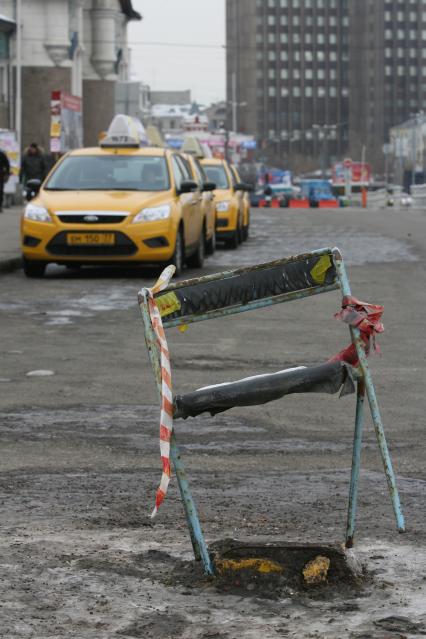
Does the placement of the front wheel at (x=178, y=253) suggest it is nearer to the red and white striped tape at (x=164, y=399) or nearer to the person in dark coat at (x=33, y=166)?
the red and white striped tape at (x=164, y=399)

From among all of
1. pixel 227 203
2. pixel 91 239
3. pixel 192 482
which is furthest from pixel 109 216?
pixel 192 482

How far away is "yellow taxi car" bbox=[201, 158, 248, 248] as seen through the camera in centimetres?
2673

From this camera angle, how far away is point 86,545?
Result: 16.8 ft

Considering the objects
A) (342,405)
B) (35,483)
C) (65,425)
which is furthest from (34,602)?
(342,405)

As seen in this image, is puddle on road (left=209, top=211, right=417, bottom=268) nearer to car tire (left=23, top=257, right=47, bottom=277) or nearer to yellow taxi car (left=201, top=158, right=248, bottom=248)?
yellow taxi car (left=201, top=158, right=248, bottom=248)

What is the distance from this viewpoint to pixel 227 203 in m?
27.6

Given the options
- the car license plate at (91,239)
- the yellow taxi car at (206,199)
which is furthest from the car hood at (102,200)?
the yellow taxi car at (206,199)

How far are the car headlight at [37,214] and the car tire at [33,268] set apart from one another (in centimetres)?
57

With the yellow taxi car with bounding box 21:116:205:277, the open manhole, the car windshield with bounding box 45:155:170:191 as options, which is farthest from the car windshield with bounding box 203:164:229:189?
the open manhole

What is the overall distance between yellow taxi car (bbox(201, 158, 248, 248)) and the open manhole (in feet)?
71.4

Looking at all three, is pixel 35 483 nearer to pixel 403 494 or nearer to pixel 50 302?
pixel 403 494

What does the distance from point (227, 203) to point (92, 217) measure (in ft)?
30.4

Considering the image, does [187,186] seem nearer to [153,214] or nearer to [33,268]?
[153,214]

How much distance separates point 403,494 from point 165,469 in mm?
1768
